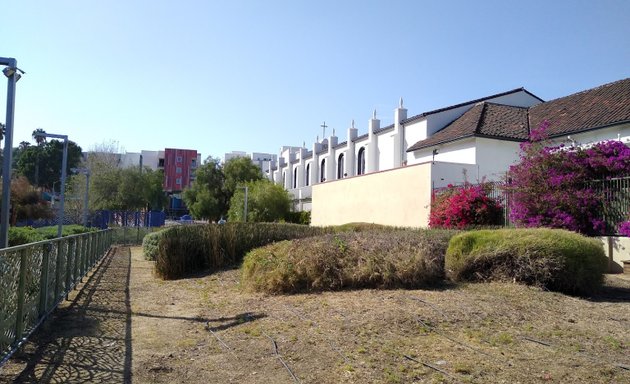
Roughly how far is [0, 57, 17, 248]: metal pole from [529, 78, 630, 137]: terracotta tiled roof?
17810mm

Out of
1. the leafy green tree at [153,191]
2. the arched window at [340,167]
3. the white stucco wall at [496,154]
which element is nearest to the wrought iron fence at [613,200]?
the white stucco wall at [496,154]

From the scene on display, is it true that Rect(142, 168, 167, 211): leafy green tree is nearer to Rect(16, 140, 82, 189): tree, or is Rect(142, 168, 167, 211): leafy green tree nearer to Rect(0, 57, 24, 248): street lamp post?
Rect(16, 140, 82, 189): tree

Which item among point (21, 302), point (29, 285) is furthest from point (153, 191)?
point (21, 302)

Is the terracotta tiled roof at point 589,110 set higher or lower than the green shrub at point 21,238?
higher

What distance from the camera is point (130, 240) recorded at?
1201 inches

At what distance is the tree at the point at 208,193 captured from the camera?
4738 centimetres

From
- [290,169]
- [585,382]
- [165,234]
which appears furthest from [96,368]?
[290,169]

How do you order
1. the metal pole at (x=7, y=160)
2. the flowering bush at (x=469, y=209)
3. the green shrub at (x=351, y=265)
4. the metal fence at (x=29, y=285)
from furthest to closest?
the flowering bush at (x=469, y=209) → the green shrub at (x=351, y=265) → the metal pole at (x=7, y=160) → the metal fence at (x=29, y=285)

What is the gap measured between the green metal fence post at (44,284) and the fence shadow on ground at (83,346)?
26 cm

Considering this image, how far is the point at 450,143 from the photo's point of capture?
24.1 meters

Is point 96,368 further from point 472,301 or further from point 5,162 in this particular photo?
point 472,301

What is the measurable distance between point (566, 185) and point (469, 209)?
3300mm

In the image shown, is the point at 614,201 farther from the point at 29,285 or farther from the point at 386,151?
the point at 386,151

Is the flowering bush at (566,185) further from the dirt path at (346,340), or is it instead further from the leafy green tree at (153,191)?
the leafy green tree at (153,191)
